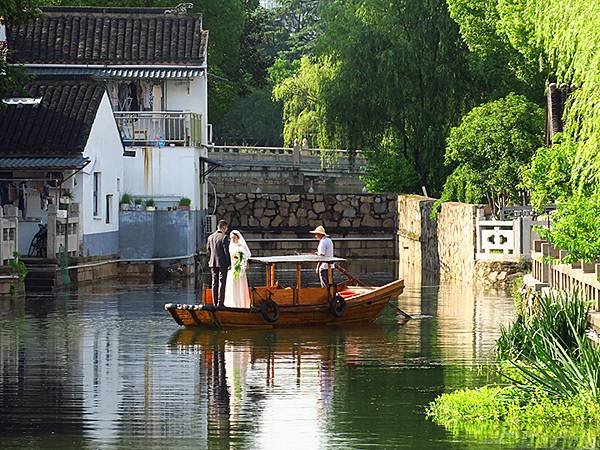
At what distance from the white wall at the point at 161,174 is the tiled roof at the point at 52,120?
Answer: 5.16 meters

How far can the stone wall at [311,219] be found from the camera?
211ft

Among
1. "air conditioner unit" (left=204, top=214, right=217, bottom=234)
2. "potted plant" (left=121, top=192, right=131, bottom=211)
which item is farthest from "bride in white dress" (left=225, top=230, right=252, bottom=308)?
"air conditioner unit" (left=204, top=214, right=217, bottom=234)

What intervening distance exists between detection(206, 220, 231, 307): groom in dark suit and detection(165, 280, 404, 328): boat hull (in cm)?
61

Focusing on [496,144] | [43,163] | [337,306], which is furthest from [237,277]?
[496,144]

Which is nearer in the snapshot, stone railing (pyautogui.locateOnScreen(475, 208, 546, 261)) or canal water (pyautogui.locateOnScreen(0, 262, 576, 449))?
canal water (pyautogui.locateOnScreen(0, 262, 576, 449))

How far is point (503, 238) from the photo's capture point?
4019 centimetres

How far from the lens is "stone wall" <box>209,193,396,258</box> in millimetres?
64375

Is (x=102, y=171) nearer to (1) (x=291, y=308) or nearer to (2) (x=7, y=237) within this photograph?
(2) (x=7, y=237)

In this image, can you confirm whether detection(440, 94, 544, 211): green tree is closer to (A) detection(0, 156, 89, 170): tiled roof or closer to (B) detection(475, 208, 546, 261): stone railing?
(B) detection(475, 208, 546, 261): stone railing

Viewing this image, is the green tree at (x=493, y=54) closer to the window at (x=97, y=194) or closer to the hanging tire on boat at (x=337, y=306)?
the window at (x=97, y=194)

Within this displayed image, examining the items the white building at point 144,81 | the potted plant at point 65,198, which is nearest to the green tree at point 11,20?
the potted plant at point 65,198

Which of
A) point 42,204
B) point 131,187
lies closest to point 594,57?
point 42,204

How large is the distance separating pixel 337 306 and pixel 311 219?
37368 millimetres

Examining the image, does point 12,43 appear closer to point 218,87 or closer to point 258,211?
point 258,211
